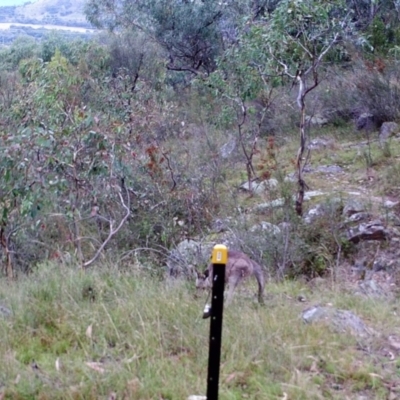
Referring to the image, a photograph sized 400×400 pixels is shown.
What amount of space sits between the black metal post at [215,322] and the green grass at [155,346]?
642mm

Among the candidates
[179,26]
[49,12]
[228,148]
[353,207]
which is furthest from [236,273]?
[49,12]

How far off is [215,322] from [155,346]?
4.10 ft

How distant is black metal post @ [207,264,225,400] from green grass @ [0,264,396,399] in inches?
25.3

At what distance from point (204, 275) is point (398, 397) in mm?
1789

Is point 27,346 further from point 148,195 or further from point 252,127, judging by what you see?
point 252,127

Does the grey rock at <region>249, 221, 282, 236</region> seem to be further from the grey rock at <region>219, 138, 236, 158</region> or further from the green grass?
the grey rock at <region>219, 138, 236, 158</region>

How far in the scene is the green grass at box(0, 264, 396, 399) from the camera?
3664 mm

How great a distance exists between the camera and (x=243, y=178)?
37.2 feet

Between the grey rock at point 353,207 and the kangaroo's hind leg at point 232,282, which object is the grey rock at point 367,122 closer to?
the grey rock at point 353,207

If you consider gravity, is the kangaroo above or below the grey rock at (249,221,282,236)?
above

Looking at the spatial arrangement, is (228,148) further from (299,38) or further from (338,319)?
(338,319)

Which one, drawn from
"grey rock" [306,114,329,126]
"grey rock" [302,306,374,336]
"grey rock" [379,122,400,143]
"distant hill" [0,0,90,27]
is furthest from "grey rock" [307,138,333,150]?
"distant hill" [0,0,90,27]

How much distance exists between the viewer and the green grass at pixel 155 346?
3664 mm

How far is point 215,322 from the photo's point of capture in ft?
9.51
